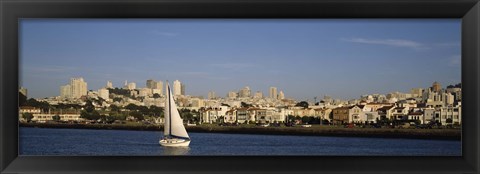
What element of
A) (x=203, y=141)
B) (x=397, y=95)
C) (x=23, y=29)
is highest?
(x=23, y=29)

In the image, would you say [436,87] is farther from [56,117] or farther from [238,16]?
[56,117]

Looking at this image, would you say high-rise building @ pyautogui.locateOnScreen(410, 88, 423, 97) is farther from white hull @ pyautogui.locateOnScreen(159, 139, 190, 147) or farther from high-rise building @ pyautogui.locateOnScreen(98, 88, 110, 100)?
white hull @ pyautogui.locateOnScreen(159, 139, 190, 147)

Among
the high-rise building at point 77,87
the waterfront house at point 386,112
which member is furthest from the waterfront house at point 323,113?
the high-rise building at point 77,87

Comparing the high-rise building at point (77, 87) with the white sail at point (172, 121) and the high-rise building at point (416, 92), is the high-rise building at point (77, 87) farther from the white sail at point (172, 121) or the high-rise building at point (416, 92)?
the high-rise building at point (416, 92)

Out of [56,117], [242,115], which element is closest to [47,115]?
[56,117]

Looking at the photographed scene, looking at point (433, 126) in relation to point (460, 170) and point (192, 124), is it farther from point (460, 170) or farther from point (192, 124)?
point (192, 124)

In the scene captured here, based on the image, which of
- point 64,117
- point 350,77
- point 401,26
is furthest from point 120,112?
point 401,26

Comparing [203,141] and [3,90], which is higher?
[3,90]
